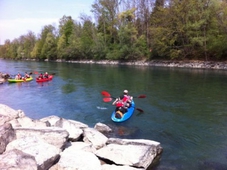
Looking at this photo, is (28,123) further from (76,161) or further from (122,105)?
(122,105)

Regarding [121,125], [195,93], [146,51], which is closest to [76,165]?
[121,125]

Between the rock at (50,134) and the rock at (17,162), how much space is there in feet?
5.53

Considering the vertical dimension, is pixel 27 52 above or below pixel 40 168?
above

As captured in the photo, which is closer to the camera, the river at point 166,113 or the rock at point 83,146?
the rock at point 83,146

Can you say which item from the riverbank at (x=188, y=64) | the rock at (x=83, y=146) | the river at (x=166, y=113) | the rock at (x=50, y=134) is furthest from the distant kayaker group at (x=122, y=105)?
the riverbank at (x=188, y=64)

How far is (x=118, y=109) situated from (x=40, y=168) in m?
7.23

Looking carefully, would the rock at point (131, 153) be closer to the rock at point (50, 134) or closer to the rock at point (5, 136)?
the rock at point (50, 134)

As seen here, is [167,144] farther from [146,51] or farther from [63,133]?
[146,51]

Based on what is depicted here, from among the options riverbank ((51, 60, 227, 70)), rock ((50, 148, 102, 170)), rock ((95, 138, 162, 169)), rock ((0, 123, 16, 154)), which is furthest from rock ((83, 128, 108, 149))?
riverbank ((51, 60, 227, 70))

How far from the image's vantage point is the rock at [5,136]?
5.77 meters

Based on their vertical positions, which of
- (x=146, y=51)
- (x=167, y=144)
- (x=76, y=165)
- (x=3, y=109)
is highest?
(x=146, y=51)

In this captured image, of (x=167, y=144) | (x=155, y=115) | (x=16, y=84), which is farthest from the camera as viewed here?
(x=16, y=84)

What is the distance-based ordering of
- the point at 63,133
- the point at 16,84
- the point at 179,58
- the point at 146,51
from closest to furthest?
the point at 63,133, the point at 16,84, the point at 179,58, the point at 146,51

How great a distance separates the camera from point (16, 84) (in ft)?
82.4
